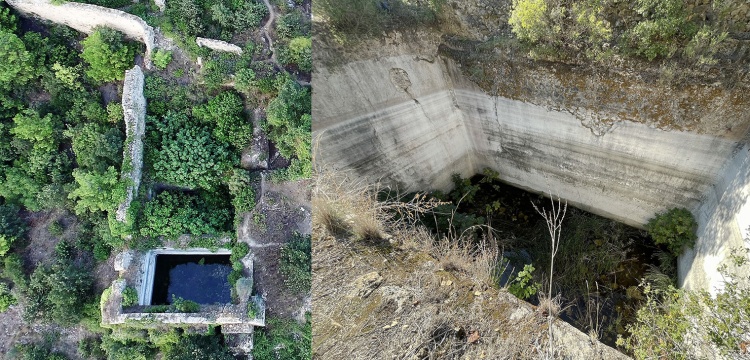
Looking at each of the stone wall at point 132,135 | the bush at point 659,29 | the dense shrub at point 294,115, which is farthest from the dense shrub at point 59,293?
the bush at point 659,29

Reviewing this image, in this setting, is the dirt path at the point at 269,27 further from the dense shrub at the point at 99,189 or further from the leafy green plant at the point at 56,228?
the leafy green plant at the point at 56,228

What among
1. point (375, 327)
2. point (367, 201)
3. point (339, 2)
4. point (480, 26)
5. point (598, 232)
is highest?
point (339, 2)

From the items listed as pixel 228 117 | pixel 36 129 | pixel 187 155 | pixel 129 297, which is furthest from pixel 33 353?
pixel 228 117

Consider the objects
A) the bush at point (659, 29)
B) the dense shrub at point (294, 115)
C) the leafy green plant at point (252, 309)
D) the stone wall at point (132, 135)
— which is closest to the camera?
the bush at point (659, 29)

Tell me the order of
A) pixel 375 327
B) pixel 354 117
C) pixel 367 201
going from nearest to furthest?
pixel 375 327 → pixel 367 201 → pixel 354 117

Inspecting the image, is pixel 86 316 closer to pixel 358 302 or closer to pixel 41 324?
pixel 41 324

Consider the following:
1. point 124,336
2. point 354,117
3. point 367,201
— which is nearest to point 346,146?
point 354,117
